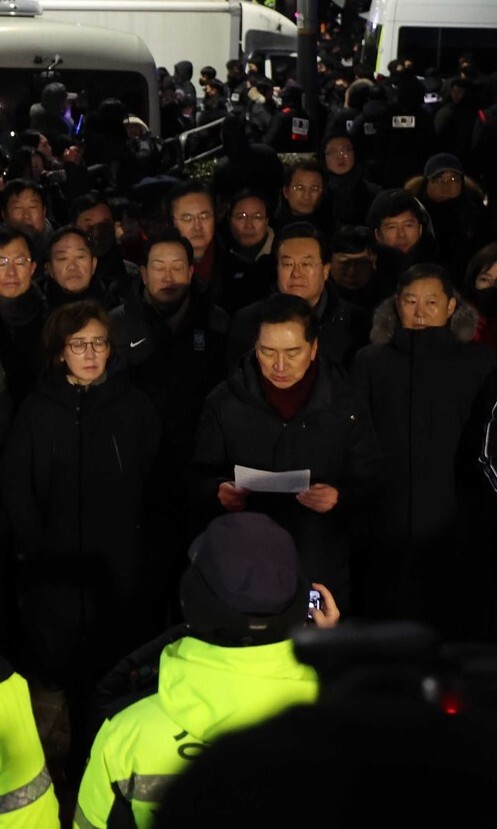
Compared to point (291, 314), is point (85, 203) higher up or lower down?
higher up

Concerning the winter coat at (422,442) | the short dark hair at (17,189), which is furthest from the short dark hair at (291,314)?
the short dark hair at (17,189)

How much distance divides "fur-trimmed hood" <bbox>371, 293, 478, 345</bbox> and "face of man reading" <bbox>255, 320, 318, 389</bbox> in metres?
0.58

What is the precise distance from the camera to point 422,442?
4379 millimetres

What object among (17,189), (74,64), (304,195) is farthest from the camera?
(74,64)

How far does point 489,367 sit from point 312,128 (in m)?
7.92

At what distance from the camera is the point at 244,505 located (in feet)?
12.9

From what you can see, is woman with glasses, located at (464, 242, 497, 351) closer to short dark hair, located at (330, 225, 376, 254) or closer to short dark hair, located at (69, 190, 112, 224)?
short dark hair, located at (330, 225, 376, 254)

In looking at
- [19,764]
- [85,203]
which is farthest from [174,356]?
[19,764]

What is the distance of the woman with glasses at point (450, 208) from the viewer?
7.00 m

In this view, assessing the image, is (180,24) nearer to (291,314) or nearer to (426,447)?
(426,447)

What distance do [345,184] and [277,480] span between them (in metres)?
4.46

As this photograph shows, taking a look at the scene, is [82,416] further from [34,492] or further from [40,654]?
[40,654]

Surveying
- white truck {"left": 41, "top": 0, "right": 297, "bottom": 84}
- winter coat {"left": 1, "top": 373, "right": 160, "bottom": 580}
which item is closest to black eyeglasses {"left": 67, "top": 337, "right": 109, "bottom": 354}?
winter coat {"left": 1, "top": 373, "right": 160, "bottom": 580}

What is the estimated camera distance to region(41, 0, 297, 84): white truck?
16.7m
